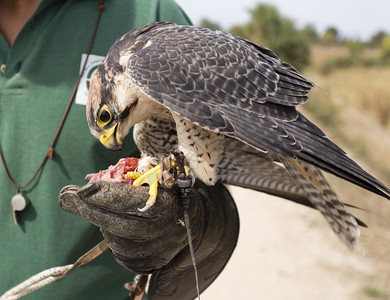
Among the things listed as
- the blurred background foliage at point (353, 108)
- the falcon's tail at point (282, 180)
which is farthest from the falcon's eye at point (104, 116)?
the blurred background foliage at point (353, 108)

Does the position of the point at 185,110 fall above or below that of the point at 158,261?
above

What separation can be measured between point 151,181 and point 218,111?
407mm

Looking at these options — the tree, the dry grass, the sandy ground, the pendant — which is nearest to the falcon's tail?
the dry grass

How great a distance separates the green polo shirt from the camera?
7.49 feet

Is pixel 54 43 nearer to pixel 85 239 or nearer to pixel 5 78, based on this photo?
pixel 5 78

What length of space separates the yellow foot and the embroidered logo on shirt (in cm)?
58

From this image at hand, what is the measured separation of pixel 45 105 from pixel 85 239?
654 millimetres

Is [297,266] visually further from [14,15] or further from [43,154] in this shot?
[14,15]

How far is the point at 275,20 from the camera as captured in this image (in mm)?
28812

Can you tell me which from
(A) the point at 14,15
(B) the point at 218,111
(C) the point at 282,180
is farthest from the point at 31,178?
(C) the point at 282,180

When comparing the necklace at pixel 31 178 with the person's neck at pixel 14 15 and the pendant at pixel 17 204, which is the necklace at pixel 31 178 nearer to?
the pendant at pixel 17 204

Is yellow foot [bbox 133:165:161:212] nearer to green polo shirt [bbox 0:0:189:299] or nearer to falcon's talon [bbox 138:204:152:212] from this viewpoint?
falcon's talon [bbox 138:204:152:212]

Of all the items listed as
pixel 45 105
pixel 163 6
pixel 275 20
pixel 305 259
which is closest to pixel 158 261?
pixel 45 105

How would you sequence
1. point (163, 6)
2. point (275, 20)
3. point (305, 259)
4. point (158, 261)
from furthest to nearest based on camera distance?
1. point (275, 20)
2. point (305, 259)
3. point (163, 6)
4. point (158, 261)
